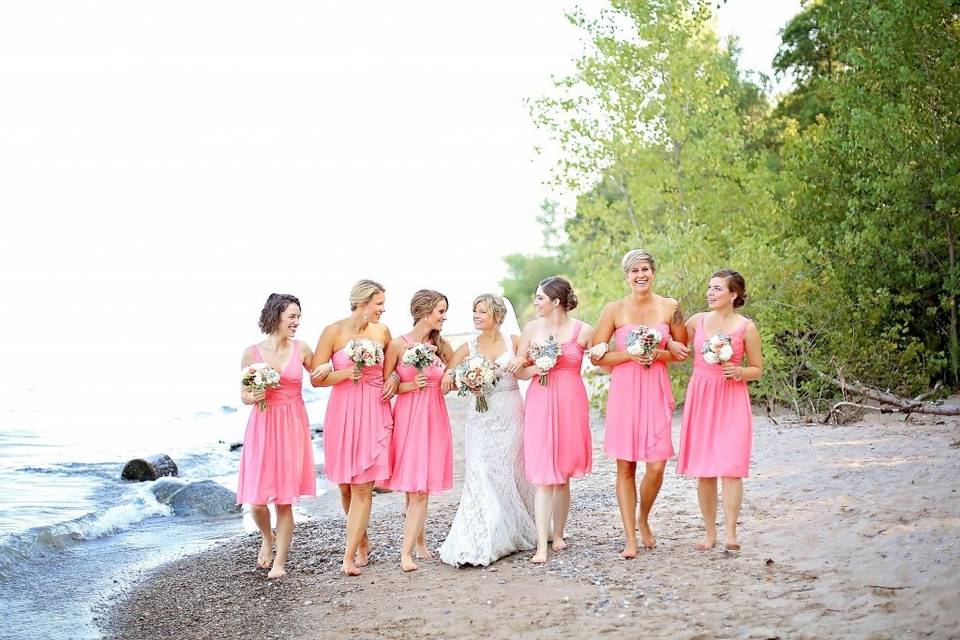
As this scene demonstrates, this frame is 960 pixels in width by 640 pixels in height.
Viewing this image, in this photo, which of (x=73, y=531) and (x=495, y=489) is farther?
(x=73, y=531)

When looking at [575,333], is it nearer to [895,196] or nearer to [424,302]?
[424,302]

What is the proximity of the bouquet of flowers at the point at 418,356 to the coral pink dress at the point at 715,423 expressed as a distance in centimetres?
196

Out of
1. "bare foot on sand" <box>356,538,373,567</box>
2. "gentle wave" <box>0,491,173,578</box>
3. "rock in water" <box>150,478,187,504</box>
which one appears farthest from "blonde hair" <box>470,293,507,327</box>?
"rock in water" <box>150,478,187,504</box>

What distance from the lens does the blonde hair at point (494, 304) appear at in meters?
7.38

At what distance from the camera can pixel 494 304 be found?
7.41 meters

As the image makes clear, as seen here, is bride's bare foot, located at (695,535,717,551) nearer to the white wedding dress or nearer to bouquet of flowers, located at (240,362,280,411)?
the white wedding dress

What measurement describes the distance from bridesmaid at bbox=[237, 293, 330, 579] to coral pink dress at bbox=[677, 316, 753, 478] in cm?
291

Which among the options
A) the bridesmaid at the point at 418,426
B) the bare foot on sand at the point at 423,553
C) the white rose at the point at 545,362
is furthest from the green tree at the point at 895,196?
the bridesmaid at the point at 418,426

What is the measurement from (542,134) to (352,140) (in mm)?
72655

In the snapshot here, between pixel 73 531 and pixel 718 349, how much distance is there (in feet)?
26.7

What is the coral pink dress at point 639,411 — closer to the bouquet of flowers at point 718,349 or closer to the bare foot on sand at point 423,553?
the bouquet of flowers at point 718,349

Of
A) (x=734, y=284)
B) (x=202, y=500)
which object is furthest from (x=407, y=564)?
(x=202, y=500)

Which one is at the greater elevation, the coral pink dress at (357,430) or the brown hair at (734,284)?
the brown hair at (734,284)

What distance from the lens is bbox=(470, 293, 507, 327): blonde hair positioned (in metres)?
7.38
